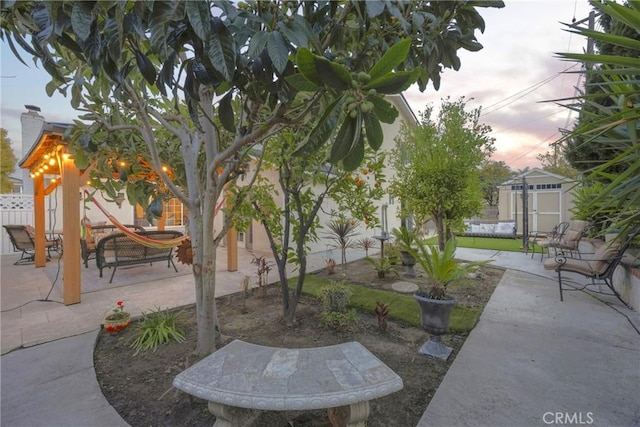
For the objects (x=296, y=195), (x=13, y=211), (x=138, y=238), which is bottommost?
(x=138, y=238)

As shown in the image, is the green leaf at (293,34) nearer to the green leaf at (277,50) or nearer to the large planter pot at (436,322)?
the green leaf at (277,50)

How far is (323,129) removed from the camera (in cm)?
95

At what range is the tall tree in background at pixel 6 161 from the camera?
13.5 metres

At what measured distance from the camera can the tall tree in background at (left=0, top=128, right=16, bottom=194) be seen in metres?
13.5

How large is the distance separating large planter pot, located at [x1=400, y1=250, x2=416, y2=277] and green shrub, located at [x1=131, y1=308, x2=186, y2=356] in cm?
448

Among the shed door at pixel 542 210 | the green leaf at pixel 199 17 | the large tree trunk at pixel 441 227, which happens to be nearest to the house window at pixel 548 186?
the shed door at pixel 542 210

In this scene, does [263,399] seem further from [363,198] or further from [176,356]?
[363,198]

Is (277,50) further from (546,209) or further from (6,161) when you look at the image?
(6,161)

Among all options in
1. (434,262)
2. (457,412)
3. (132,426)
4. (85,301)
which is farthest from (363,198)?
(85,301)

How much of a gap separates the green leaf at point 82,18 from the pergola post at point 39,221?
26.3 feet
